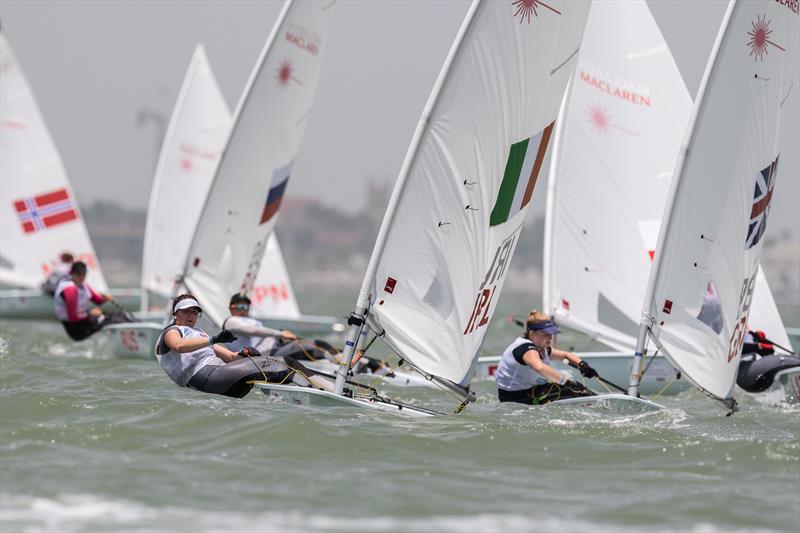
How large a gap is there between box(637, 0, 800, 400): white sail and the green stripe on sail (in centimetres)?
145

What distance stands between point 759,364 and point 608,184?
314 cm

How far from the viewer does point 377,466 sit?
7.81m

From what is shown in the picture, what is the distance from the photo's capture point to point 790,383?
1256 cm

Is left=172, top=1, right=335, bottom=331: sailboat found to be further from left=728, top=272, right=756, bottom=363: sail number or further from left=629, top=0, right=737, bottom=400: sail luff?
left=728, top=272, right=756, bottom=363: sail number

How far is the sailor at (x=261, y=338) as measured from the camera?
12625mm

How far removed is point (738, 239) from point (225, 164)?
675 cm

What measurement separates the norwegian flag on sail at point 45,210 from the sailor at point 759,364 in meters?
12.4

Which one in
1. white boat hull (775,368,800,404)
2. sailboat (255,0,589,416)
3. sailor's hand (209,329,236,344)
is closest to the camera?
sailboat (255,0,589,416)

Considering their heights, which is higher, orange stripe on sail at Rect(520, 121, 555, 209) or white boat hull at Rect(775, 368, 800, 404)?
orange stripe on sail at Rect(520, 121, 555, 209)

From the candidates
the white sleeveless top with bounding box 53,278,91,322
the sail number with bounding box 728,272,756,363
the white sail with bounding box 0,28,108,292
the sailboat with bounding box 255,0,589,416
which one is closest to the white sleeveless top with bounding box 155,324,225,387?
the sailboat with bounding box 255,0,589,416

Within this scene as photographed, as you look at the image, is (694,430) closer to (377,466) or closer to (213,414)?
(377,466)

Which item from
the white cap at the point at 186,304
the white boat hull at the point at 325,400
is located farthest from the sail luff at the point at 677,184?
the white cap at the point at 186,304

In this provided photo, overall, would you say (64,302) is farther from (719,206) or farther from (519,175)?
(719,206)

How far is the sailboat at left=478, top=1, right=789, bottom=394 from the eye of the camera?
49.1ft
